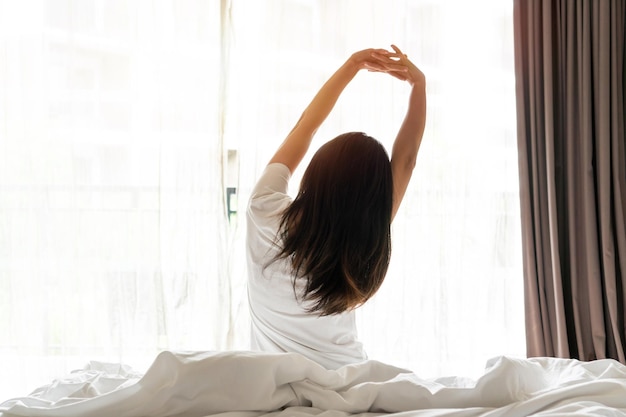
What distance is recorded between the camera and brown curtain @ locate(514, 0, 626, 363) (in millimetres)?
2688

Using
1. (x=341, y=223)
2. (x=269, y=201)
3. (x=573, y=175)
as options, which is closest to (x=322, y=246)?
(x=341, y=223)

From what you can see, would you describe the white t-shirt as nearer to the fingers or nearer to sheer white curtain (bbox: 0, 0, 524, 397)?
the fingers

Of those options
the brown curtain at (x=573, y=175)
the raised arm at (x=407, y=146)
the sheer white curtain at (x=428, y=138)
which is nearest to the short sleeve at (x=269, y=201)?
the raised arm at (x=407, y=146)

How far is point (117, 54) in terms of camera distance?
9.53 feet

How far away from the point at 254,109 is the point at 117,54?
25.7 inches

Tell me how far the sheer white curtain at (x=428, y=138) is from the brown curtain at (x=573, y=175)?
151mm

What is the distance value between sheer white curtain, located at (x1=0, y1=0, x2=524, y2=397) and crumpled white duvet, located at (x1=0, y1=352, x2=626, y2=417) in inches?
66.8

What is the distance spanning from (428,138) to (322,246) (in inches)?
65.5

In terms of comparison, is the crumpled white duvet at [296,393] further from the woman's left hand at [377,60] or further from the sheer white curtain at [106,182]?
the sheer white curtain at [106,182]

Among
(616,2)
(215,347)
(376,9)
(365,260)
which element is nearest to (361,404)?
(365,260)

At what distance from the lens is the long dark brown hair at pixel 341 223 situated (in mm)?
1345

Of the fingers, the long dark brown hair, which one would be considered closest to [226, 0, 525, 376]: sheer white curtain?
the fingers

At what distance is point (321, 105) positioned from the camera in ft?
5.67

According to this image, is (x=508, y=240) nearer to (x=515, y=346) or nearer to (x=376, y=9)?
(x=515, y=346)
